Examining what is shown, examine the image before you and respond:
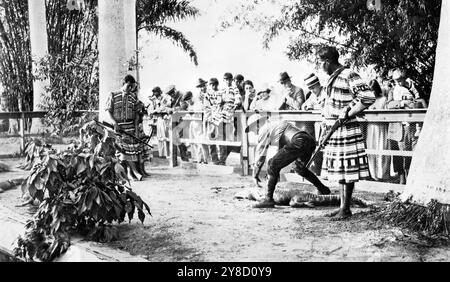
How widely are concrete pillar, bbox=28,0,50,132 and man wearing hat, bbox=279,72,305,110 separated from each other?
692cm

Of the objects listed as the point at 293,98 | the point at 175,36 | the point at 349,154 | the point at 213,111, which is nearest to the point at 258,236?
the point at 349,154

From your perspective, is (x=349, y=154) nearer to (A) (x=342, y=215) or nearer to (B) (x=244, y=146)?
(A) (x=342, y=215)

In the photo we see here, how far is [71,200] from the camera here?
16.6 feet

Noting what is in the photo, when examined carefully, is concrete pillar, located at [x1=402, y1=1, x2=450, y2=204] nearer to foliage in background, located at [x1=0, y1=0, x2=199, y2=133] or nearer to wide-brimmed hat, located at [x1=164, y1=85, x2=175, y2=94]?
wide-brimmed hat, located at [x1=164, y1=85, x2=175, y2=94]

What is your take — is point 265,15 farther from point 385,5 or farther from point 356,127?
point 356,127

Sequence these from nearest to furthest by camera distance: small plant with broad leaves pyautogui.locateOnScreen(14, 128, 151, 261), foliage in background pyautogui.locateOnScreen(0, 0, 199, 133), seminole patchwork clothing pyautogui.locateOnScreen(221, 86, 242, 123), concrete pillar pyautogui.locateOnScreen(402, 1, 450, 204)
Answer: concrete pillar pyautogui.locateOnScreen(402, 1, 450, 204) → small plant with broad leaves pyautogui.locateOnScreen(14, 128, 151, 261) → seminole patchwork clothing pyautogui.locateOnScreen(221, 86, 242, 123) → foliage in background pyautogui.locateOnScreen(0, 0, 199, 133)

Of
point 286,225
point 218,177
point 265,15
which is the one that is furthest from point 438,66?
point 265,15

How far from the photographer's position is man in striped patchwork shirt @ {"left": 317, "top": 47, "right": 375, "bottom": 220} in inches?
207

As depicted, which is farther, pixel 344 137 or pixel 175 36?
pixel 175 36

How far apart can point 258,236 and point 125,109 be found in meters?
4.14

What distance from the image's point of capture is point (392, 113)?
273 inches

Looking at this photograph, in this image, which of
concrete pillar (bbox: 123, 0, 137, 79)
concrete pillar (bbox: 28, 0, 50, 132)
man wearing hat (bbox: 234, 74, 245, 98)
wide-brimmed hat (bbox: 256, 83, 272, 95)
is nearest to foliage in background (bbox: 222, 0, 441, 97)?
man wearing hat (bbox: 234, 74, 245, 98)

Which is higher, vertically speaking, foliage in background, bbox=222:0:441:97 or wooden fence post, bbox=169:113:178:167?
foliage in background, bbox=222:0:441:97

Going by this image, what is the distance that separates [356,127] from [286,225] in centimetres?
118
